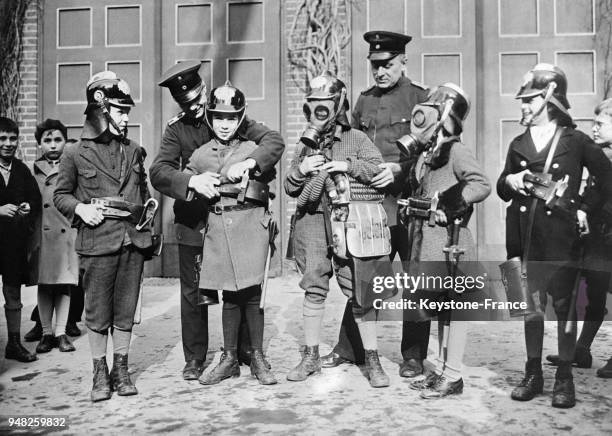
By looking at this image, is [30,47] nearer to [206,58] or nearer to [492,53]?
[206,58]

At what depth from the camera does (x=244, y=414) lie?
323 cm

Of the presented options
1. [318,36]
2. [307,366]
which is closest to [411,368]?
[307,366]

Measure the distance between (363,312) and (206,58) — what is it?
4.91 metres

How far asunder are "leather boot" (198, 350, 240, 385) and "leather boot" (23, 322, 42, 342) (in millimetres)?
1942

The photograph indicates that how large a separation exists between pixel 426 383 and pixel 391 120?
170 cm

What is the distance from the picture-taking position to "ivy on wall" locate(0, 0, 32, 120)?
782 cm

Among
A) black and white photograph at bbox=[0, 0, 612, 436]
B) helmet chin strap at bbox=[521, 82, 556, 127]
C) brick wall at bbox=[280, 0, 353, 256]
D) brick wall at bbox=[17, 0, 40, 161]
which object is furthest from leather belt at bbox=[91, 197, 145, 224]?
brick wall at bbox=[17, 0, 40, 161]

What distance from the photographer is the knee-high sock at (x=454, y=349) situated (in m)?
3.54

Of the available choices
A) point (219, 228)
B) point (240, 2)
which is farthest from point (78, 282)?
point (240, 2)

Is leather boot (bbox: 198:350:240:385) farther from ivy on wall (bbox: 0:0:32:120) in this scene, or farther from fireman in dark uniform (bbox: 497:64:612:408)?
ivy on wall (bbox: 0:0:32:120)

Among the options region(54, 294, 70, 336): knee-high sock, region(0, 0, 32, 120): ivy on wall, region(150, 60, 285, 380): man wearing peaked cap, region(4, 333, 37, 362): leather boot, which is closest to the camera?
region(150, 60, 285, 380): man wearing peaked cap

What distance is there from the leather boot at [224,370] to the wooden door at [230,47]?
12.2 feet

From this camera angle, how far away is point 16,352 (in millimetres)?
4430

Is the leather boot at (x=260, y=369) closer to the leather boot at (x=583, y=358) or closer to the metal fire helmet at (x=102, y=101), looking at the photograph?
the metal fire helmet at (x=102, y=101)
